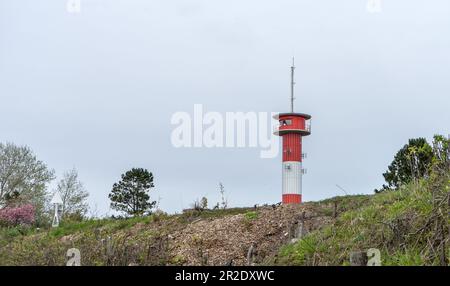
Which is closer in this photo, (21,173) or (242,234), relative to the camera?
(242,234)

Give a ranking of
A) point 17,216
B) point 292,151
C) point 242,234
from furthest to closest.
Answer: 1. point 292,151
2. point 17,216
3. point 242,234

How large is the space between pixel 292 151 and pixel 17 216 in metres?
11.6

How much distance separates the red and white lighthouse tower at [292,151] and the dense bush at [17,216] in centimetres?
1059

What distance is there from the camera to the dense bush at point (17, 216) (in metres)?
19.5

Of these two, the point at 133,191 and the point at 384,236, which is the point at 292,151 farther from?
the point at 384,236

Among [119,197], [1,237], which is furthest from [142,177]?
[1,237]

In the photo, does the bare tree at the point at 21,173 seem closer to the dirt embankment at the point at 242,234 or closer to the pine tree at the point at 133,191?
the pine tree at the point at 133,191

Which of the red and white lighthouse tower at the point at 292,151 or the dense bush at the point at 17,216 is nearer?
the dense bush at the point at 17,216

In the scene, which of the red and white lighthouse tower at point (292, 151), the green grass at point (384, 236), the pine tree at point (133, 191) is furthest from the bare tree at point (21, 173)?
the green grass at point (384, 236)

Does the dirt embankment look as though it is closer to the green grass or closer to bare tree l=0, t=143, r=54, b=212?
the green grass

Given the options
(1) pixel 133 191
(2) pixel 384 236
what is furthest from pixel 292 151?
(2) pixel 384 236

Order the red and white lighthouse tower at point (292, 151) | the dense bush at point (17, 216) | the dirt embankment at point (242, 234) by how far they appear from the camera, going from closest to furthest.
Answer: the dirt embankment at point (242, 234) → the dense bush at point (17, 216) → the red and white lighthouse tower at point (292, 151)

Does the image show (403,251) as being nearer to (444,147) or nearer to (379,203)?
(444,147)

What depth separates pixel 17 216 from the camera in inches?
779
